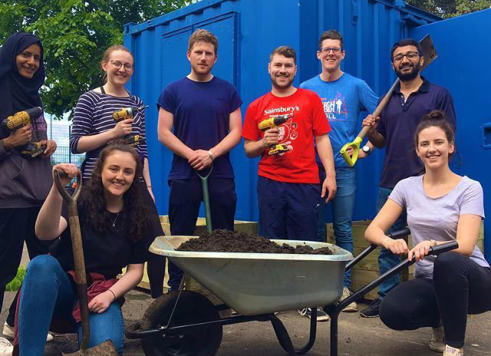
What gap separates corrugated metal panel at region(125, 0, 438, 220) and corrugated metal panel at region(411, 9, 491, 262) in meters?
0.54

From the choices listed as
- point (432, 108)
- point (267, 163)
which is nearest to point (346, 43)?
point (432, 108)

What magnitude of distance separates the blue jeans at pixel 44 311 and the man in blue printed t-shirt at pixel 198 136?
1.04 m

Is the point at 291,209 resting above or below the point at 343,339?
above

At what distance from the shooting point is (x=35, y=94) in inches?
131

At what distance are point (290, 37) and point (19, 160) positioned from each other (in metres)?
2.66

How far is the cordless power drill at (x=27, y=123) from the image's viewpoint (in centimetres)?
307

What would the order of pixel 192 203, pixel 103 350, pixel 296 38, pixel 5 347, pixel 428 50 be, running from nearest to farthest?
pixel 103 350 → pixel 5 347 → pixel 192 203 → pixel 428 50 → pixel 296 38

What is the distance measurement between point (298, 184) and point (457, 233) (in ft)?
4.04

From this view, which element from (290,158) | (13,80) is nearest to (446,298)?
(290,158)

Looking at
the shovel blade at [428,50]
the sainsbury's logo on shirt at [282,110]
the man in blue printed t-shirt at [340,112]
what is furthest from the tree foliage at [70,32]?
the shovel blade at [428,50]

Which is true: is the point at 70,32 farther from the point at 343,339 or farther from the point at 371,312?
the point at 343,339

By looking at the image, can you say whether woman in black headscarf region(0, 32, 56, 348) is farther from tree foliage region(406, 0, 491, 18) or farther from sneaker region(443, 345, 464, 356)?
tree foliage region(406, 0, 491, 18)

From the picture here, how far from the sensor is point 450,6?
2112 cm

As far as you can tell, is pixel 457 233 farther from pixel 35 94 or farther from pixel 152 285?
pixel 35 94
